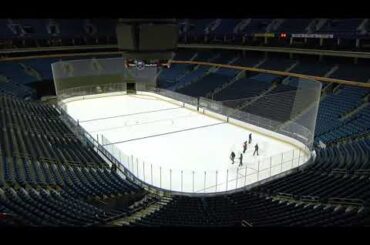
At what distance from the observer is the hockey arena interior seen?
27.0ft

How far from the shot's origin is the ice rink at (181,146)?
45.3 ft

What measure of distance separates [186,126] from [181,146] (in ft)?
13.1

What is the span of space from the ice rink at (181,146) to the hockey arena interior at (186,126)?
0.09m

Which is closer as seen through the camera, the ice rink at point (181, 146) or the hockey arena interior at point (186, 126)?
the hockey arena interior at point (186, 126)

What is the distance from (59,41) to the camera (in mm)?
33469

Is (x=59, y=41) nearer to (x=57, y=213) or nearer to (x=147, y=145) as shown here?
(x=147, y=145)

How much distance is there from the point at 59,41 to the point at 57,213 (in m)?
28.9

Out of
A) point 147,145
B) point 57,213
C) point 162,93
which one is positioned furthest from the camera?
point 162,93

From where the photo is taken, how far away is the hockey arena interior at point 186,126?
8.24 metres

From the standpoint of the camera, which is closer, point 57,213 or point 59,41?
point 57,213

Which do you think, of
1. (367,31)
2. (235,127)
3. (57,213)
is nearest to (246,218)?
(57,213)

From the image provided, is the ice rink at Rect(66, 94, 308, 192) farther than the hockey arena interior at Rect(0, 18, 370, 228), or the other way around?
the ice rink at Rect(66, 94, 308, 192)

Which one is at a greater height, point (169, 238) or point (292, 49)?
point (169, 238)

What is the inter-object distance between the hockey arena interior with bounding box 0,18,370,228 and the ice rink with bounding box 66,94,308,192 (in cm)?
9
